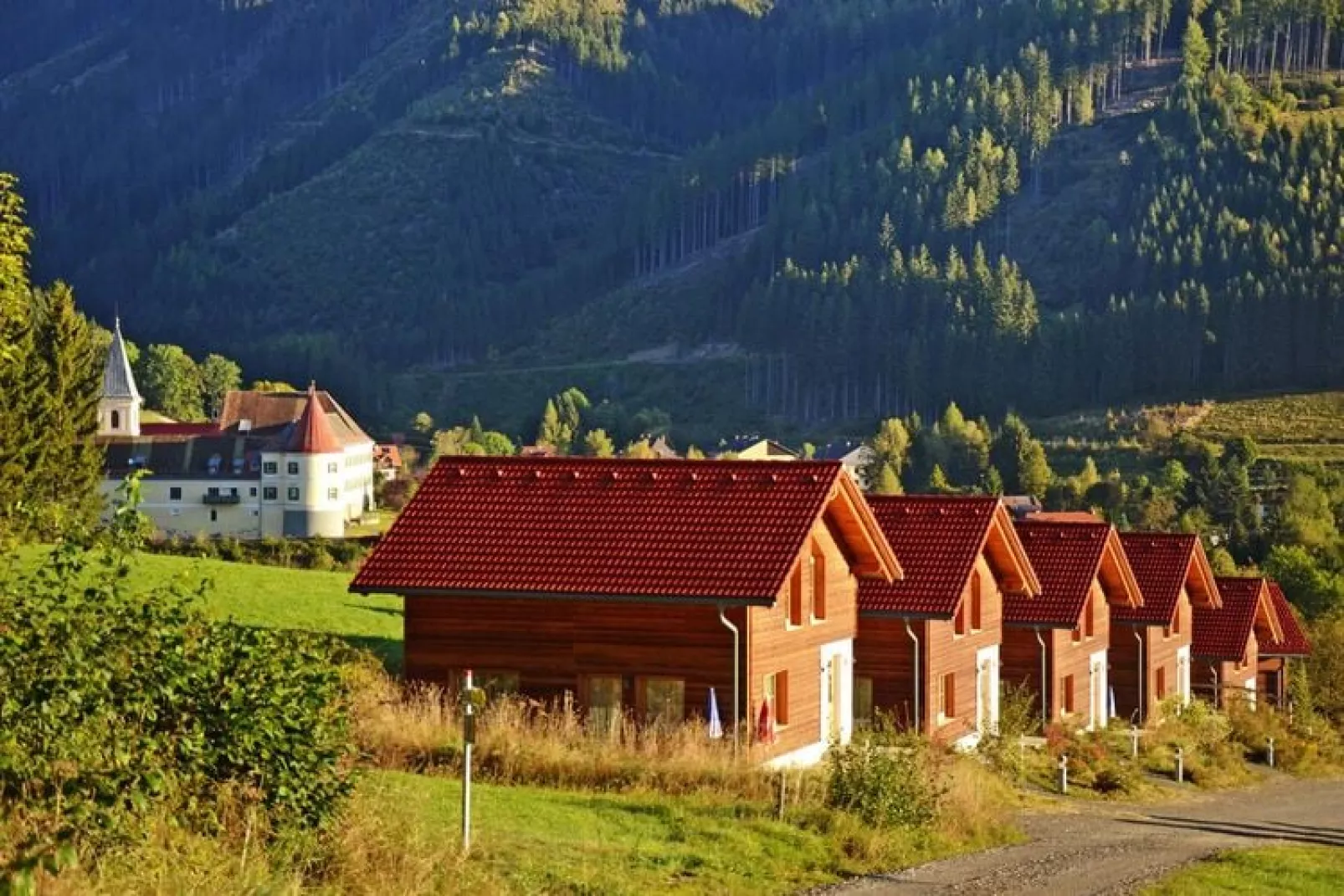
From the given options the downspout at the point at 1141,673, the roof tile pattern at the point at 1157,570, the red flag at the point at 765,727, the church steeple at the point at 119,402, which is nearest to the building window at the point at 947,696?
the red flag at the point at 765,727

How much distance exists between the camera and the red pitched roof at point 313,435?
12025 cm

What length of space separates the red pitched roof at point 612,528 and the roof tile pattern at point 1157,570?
66.8ft

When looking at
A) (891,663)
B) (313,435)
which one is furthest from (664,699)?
(313,435)

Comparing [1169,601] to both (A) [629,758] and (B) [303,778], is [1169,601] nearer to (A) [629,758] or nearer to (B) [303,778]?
Result: (A) [629,758]

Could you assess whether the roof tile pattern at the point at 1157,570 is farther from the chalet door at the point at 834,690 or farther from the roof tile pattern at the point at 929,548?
the chalet door at the point at 834,690

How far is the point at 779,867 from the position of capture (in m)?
23.3

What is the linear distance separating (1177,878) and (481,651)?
1251 centimetres

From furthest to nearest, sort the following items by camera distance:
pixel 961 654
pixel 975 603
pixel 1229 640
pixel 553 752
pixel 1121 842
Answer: pixel 1229 640 < pixel 975 603 < pixel 961 654 < pixel 1121 842 < pixel 553 752

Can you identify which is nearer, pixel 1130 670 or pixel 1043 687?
pixel 1043 687

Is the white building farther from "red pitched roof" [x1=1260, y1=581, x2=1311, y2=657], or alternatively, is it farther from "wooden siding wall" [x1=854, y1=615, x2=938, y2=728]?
"wooden siding wall" [x1=854, y1=615, x2=938, y2=728]

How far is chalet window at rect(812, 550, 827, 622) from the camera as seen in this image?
1430 inches

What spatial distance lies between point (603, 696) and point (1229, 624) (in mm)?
36242

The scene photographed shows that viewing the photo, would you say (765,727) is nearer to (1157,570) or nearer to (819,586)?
(819,586)

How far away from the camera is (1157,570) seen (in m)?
57.8
